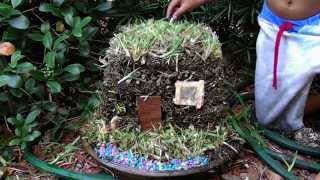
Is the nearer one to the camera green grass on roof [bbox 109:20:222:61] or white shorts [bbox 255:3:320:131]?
green grass on roof [bbox 109:20:222:61]

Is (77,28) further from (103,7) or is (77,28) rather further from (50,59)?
(103,7)

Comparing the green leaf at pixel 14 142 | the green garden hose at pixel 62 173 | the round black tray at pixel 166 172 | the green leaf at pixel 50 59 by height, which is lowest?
the green garden hose at pixel 62 173

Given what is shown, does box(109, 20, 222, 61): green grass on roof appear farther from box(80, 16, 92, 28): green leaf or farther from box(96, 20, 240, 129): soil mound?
box(80, 16, 92, 28): green leaf

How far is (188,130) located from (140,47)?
407 millimetres

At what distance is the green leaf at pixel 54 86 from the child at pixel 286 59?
23.6 inches

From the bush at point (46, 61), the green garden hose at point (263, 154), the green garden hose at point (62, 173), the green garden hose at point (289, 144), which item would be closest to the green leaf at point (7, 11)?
the bush at point (46, 61)

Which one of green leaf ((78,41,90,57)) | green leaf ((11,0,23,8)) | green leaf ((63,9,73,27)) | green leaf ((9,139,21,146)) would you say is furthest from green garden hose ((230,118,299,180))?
green leaf ((11,0,23,8))

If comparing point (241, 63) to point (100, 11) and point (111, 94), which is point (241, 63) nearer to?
point (100, 11)

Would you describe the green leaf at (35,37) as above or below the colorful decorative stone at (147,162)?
above

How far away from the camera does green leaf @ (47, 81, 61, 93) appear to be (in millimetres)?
2482

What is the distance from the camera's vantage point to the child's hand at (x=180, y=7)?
8.34ft

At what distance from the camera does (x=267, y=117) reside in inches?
105

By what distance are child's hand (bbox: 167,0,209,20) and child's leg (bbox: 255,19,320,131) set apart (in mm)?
318

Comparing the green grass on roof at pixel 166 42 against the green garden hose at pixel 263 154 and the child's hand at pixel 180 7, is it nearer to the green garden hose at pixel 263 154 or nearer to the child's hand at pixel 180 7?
the child's hand at pixel 180 7
